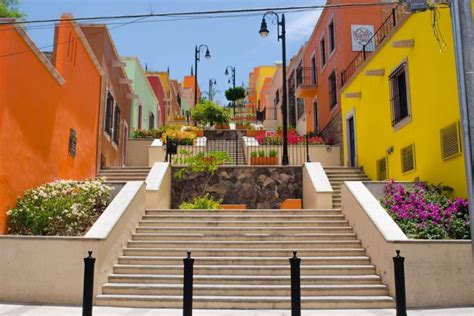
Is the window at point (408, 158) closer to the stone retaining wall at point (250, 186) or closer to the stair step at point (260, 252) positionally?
the stone retaining wall at point (250, 186)

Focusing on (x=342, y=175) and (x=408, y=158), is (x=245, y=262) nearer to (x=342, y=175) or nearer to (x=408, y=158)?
(x=408, y=158)

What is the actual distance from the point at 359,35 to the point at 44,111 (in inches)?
576

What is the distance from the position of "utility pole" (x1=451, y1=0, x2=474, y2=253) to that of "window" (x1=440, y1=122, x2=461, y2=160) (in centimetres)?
394

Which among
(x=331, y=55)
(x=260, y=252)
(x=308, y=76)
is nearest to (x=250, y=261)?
(x=260, y=252)

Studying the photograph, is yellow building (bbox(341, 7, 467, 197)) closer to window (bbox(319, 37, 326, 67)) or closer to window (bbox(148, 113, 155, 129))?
window (bbox(319, 37, 326, 67))

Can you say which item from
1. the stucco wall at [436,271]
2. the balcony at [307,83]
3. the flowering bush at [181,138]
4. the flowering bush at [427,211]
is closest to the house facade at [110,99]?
the flowering bush at [181,138]

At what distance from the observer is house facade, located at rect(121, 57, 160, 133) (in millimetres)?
25766

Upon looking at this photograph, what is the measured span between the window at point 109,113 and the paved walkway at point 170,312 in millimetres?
11391

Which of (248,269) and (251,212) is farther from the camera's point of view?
(251,212)

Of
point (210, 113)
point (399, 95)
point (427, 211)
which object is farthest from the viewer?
point (210, 113)

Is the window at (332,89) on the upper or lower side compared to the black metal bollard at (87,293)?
upper

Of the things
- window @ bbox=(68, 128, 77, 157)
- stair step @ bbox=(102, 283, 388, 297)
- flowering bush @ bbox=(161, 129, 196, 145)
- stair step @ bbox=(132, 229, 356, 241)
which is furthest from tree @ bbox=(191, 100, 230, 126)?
stair step @ bbox=(102, 283, 388, 297)

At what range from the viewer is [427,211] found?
912cm

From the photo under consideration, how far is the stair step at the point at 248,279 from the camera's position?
8102 mm
